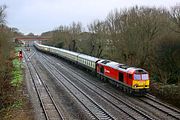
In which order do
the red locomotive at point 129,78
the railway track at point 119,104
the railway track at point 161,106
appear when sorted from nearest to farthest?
the railway track at point 119,104, the railway track at point 161,106, the red locomotive at point 129,78

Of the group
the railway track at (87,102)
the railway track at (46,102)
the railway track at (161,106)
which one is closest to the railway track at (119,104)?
the railway track at (87,102)

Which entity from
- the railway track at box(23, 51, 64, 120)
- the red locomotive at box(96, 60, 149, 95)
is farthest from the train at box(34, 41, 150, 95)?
the railway track at box(23, 51, 64, 120)

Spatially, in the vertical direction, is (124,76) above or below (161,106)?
above

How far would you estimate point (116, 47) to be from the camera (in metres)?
49.2

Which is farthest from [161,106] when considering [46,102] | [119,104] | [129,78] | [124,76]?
[46,102]

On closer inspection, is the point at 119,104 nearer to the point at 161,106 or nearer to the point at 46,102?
the point at 161,106

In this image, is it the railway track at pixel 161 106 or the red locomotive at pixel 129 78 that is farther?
the red locomotive at pixel 129 78

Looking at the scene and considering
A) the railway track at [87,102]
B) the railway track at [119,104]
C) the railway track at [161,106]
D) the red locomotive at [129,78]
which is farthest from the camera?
the red locomotive at [129,78]

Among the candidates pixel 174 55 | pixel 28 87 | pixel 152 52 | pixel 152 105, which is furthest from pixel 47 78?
pixel 152 105

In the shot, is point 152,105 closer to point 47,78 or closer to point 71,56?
point 47,78

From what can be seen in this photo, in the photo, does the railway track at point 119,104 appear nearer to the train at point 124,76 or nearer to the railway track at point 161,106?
the railway track at point 161,106

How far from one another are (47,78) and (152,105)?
19885 millimetres

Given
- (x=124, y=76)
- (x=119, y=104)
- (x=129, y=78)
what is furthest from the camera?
(x=124, y=76)

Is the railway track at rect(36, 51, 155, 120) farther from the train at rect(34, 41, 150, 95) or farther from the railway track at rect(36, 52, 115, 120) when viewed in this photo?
the train at rect(34, 41, 150, 95)
